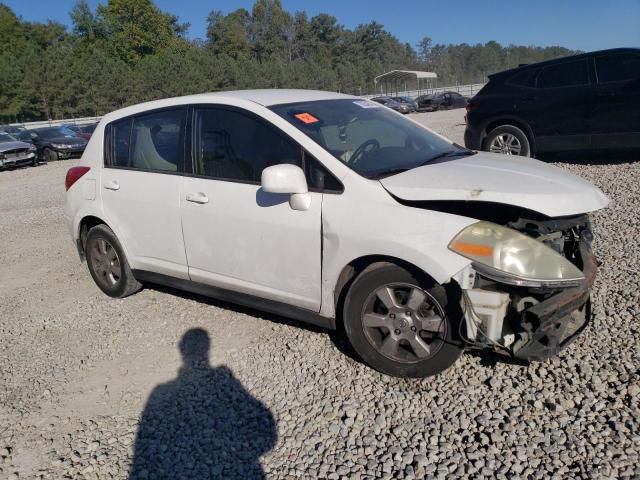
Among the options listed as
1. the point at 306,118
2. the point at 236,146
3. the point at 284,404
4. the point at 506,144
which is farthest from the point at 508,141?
the point at 284,404

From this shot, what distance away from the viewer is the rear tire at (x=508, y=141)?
28.6 ft

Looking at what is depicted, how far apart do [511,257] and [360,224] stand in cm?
86

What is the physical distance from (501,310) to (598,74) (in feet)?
22.7

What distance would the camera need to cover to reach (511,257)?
281 centimetres

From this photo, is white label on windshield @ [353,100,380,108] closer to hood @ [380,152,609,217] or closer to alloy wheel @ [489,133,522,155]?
hood @ [380,152,609,217]

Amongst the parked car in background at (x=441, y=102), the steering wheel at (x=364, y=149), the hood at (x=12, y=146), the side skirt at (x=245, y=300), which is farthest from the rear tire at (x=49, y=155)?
the parked car in background at (x=441, y=102)

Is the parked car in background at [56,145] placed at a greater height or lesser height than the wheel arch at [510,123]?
lesser

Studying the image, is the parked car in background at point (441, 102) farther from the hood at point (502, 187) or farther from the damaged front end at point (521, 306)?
the damaged front end at point (521, 306)

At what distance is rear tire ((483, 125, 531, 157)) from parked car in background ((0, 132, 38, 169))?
54.4ft

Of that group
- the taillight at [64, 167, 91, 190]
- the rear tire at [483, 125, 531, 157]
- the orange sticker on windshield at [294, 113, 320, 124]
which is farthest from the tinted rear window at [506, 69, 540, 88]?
the taillight at [64, 167, 91, 190]

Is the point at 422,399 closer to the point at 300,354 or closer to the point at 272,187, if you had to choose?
the point at 300,354

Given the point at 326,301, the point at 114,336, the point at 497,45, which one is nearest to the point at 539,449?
the point at 326,301

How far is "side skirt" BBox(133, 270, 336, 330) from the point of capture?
3507mm

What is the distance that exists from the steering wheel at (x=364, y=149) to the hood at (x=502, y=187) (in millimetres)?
318
